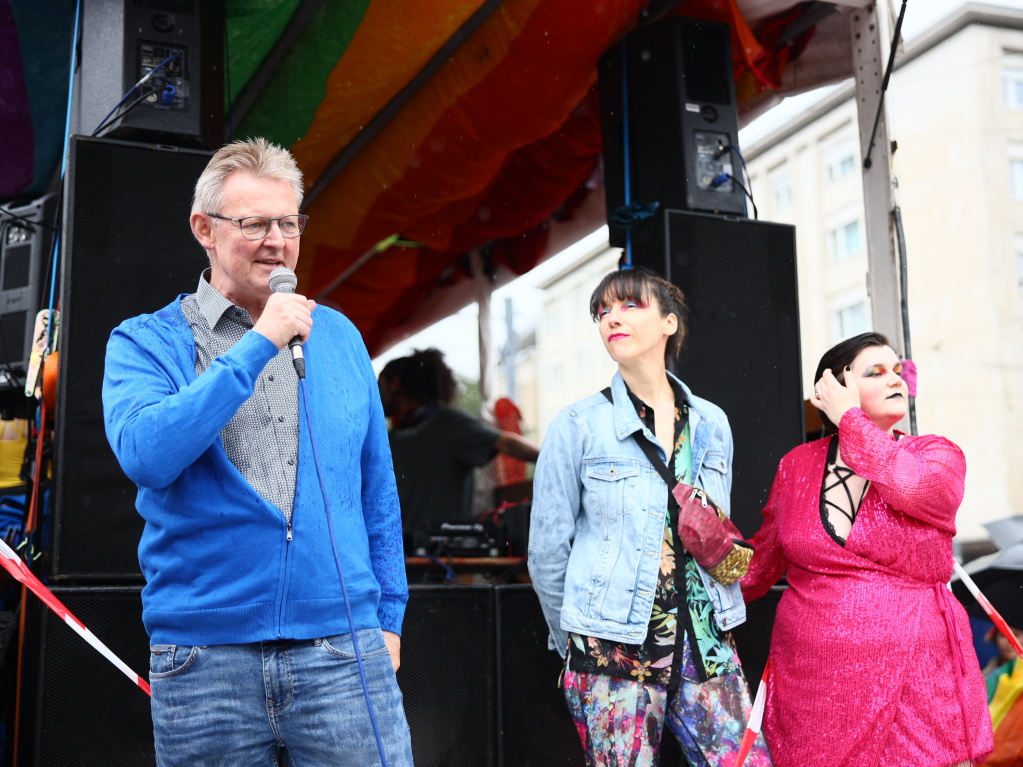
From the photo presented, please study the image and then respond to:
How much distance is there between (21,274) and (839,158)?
15.2 ft

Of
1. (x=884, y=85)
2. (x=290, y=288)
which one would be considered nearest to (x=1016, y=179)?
(x=884, y=85)

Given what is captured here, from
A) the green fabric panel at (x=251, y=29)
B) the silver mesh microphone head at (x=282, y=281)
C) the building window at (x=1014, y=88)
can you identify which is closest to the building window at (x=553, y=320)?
the building window at (x=1014, y=88)

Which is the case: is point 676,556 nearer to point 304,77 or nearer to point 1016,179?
point 304,77

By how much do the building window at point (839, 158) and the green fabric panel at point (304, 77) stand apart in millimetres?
2689

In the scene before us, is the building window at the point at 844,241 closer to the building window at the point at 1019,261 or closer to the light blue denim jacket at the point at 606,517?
the building window at the point at 1019,261

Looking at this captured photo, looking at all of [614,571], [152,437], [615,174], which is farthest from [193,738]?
[615,174]

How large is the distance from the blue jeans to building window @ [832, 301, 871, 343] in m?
5.18

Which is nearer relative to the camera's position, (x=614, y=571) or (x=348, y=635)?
(x=348, y=635)

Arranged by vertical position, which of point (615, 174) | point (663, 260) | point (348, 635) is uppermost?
point (615, 174)

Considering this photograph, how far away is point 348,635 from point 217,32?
7.98 ft

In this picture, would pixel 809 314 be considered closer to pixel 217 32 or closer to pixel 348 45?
pixel 348 45

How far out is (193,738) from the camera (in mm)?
1622

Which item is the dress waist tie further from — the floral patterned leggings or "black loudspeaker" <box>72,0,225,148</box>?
"black loudspeaker" <box>72,0,225,148</box>

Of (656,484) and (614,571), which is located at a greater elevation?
(656,484)
